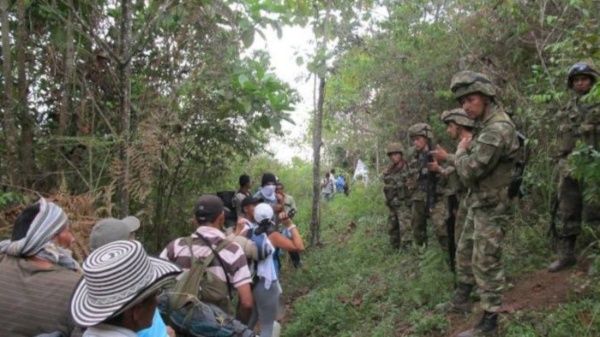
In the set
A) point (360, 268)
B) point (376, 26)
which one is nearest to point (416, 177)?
point (360, 268)

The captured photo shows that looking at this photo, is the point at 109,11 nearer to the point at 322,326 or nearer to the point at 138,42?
the point at 138,42

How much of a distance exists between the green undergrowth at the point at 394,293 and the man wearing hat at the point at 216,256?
215 centimetres

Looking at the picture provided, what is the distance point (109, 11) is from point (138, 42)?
1.59 meters

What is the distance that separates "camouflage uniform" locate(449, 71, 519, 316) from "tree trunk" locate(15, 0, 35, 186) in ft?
12.6

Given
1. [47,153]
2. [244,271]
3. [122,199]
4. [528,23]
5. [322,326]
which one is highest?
[528,23]

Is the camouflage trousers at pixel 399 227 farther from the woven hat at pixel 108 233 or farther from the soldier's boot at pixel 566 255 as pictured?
the woven hat at pixel 108 233

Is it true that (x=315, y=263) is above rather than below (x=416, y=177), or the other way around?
below

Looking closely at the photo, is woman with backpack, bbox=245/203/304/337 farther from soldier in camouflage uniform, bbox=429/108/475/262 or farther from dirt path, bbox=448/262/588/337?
soldier in camouflage uniform, bbox=429/108/475/262

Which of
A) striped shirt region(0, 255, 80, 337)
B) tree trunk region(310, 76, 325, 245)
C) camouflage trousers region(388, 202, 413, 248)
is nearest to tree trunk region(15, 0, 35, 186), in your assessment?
striped shirt region(0, 255, 80, 337)

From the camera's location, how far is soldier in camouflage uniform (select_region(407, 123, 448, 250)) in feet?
23.0

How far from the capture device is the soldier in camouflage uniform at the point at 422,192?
275 inches

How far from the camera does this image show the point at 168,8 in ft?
15.7

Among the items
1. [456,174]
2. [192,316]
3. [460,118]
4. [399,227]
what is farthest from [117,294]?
[399,227]

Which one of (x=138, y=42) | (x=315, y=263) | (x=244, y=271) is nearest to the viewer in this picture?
(x=244, y=271)
